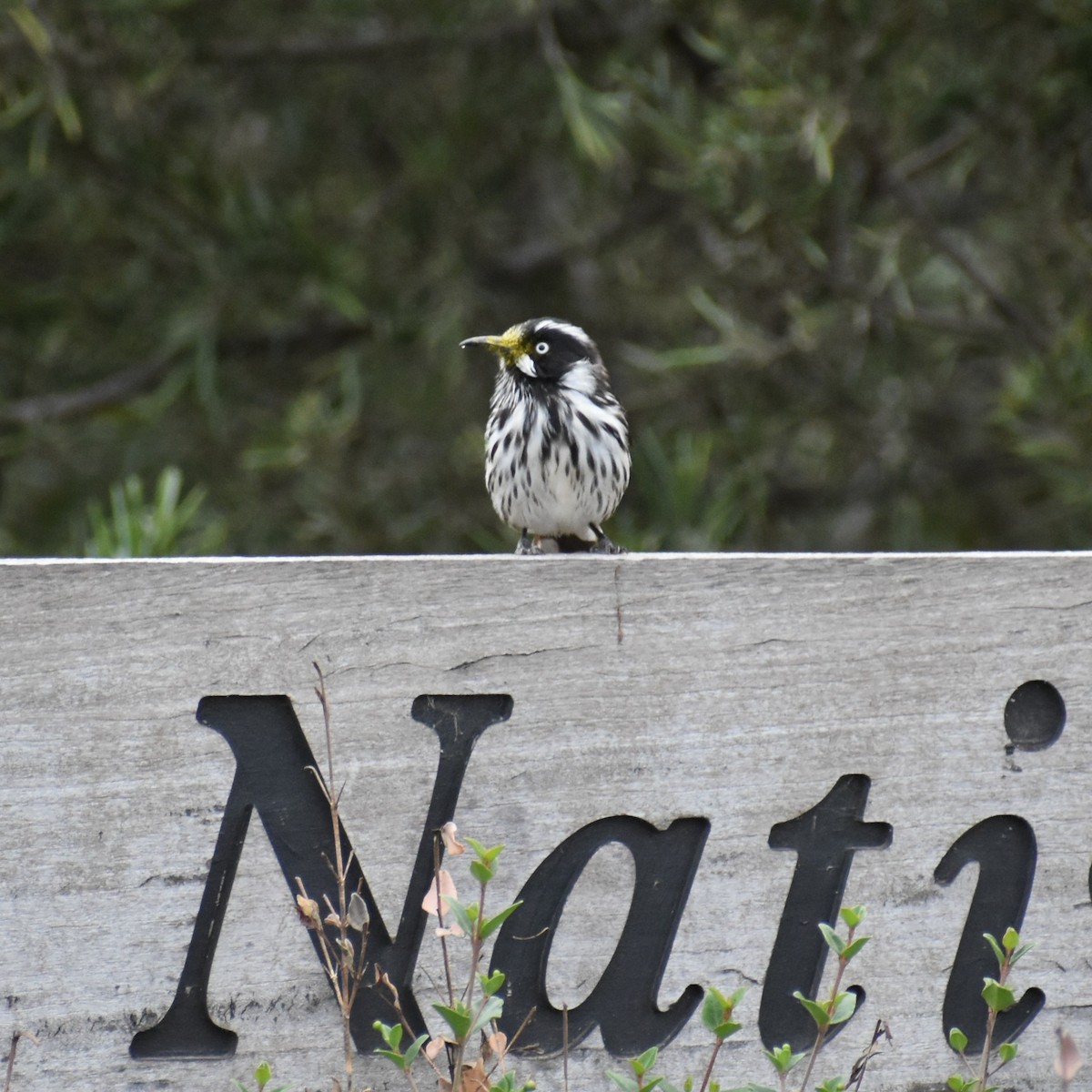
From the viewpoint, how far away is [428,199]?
15.4 feet

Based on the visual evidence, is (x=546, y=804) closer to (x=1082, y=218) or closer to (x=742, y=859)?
(x=742, y=859)

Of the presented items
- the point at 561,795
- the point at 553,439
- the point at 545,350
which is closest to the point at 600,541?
the point at 553,439

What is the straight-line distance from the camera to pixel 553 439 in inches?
132

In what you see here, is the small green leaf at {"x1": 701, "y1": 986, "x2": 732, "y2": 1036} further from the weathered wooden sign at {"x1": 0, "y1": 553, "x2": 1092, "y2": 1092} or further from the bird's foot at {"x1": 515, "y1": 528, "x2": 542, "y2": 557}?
the bird's foot at {"x1": 515, "y1": 528, "x2": 542, "y2": 557}

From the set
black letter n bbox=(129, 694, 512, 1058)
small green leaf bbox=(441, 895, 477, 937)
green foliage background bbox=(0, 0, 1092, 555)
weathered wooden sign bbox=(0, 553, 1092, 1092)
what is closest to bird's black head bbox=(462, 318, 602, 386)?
green foliage background bbox=(0, 0, 1092, 555)

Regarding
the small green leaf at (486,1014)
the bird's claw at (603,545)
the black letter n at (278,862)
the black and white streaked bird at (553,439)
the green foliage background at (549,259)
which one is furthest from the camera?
the green foliage background at (549,259)

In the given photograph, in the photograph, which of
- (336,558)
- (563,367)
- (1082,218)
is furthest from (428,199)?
(336,558)

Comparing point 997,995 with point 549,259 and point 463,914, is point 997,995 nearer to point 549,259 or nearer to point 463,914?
point 463,914

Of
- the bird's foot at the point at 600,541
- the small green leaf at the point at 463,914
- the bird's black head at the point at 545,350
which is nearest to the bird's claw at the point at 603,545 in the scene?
the bird's foot at the point at 600,541

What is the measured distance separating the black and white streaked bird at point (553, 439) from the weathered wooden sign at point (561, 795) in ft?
4.67

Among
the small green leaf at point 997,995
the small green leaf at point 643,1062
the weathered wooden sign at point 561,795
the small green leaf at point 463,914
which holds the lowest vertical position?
the small green leaf at point 643,1062

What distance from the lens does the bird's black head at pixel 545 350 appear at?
3424mm

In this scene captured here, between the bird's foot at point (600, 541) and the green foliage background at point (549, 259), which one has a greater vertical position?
the green foliage background at point (549, 259)

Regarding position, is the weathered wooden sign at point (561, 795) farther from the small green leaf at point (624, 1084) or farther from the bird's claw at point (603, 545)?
the bird's claw at point (603, 545)
